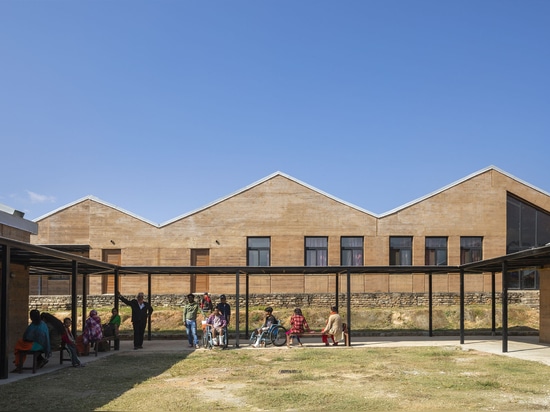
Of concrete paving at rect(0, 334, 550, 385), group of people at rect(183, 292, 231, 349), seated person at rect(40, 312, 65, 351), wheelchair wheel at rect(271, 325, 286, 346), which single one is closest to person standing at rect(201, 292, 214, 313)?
concrete paving at rect(0, 334, 550, 385)

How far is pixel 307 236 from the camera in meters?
33.5

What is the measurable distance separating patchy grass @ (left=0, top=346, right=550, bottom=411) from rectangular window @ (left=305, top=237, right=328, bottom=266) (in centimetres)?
1733

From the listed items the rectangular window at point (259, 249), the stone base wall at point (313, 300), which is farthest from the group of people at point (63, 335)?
the rectangular window at point (259, 249)

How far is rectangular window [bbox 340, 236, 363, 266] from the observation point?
33.6m

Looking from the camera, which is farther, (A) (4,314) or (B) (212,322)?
(B) (212,322)

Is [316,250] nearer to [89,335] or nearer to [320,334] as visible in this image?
[320,334]

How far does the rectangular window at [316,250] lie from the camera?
3356 cm

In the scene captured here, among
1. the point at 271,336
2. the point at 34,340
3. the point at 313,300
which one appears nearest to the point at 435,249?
the point at 313,300

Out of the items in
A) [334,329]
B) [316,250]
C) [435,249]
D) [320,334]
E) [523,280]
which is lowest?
[320,334]

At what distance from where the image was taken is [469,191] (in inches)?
1329

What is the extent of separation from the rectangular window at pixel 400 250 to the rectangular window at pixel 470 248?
9.04 ft

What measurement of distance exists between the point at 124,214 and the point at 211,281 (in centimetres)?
580

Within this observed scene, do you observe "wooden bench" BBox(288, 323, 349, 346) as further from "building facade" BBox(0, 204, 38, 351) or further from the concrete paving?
"building facade" BBox(0, 204, 38, 351)

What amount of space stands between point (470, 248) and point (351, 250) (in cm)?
628
